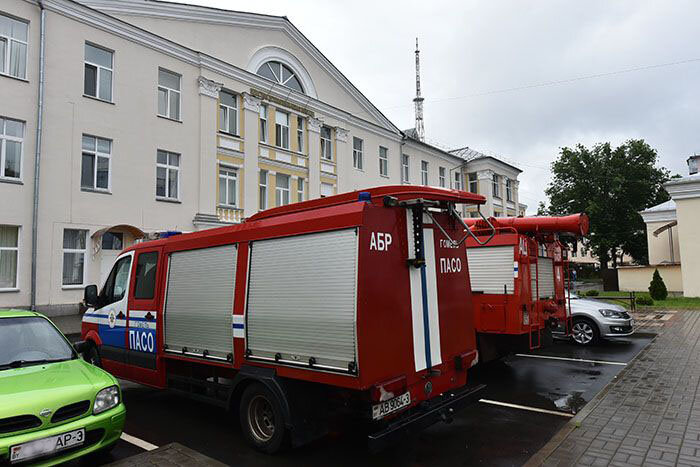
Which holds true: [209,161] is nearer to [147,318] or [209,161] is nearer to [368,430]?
[147,318]

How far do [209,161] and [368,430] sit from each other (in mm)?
17162

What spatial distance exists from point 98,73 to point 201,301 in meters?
15.0

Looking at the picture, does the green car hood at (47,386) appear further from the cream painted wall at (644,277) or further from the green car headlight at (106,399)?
the cream painted wall at (644,277)

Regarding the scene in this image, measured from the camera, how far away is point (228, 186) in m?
21.6

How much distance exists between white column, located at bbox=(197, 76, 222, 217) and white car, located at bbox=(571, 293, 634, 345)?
15085mm

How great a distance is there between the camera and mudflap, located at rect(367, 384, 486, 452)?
4086mm

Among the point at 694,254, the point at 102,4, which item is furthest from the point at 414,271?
the point at 694,254

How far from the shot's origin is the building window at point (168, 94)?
63.1 ft

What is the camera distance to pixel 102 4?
17.3 m

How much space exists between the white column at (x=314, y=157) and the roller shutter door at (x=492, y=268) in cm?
1766

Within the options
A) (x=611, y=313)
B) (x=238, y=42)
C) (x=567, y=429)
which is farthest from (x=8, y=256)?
(x=611, y=313)

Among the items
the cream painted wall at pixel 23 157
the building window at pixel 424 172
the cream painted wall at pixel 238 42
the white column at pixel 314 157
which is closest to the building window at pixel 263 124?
the cream painted wall at pixel 238 42

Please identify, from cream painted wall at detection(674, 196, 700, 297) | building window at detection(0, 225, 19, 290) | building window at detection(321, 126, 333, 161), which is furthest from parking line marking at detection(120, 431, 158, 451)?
cream painted wall at detection(674, 196, 700, 297)

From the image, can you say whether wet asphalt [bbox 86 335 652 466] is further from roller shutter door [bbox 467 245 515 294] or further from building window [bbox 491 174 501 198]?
building window [bbox 491 174 501 198]
